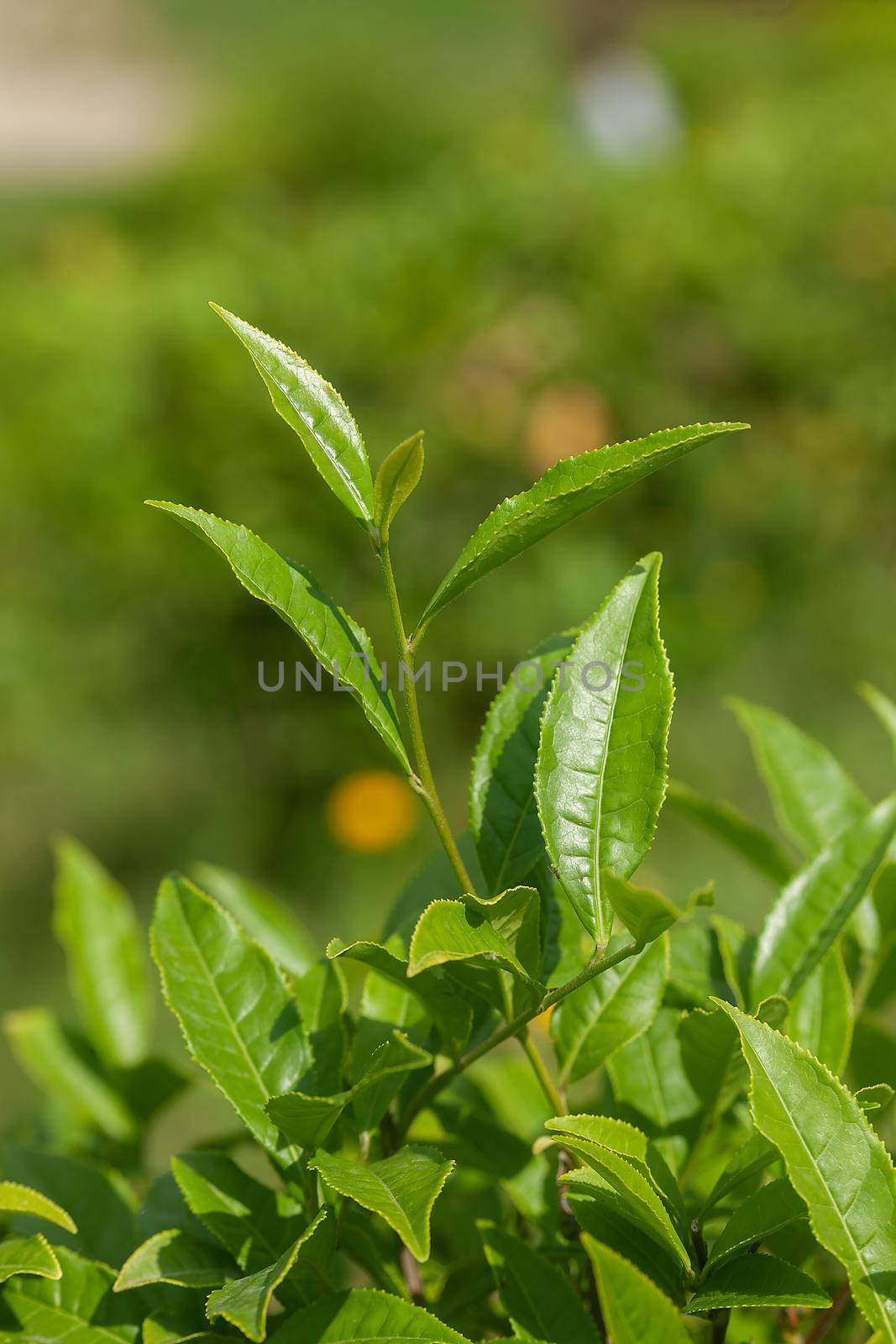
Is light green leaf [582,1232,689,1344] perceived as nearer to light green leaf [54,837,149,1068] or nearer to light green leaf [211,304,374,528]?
light green leaf [211,304,374,528]

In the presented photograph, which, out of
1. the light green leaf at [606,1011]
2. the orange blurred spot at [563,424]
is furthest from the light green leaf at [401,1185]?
the orange blurred spot at [563,424]

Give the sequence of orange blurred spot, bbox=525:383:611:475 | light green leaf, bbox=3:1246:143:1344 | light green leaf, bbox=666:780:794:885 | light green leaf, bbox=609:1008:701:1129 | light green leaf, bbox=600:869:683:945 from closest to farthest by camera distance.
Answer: light green leaf, bbox=600:869:683:945 → light green leaf, bbox=3:1246:143:1344 → light green leaf, bbox=609:1008:701:1129 → light green leaf, bbox=666:780:794:885 → orange blurred spot, bbox=525:383:611:475

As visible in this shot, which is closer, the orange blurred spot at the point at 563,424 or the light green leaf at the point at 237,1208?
the light green leaf at the point at 237,1208

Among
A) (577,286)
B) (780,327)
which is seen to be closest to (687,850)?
(780,327)

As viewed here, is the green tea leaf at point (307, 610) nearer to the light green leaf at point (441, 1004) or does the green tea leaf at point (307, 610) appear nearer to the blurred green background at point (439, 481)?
the light green leaf at point (441, 1004)

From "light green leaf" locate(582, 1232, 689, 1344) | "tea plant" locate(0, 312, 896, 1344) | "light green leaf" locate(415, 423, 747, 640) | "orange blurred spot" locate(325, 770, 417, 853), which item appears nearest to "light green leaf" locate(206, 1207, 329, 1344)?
"tea plant" locate(0, 312, 896, 1344)

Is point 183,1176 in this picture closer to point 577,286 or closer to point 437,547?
point 437,547

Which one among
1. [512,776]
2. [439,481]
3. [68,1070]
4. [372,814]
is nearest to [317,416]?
[512,776]
